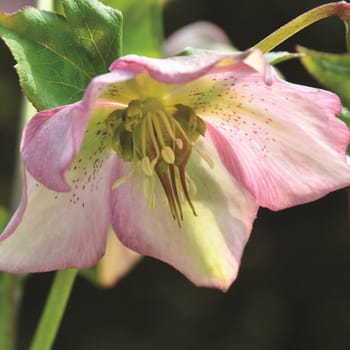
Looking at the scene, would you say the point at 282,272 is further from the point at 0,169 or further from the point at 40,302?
the point at 0,169

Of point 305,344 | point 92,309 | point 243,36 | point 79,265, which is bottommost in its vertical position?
point 305,344

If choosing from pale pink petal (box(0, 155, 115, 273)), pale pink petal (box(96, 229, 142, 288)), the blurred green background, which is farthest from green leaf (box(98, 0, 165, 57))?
the blurred green background

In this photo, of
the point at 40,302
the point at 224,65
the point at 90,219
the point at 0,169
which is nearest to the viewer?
the point at 224,65

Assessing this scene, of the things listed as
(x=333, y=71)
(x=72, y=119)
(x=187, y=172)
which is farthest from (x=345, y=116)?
(x=72, y=119)

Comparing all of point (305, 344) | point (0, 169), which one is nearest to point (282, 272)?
point (305, 344)

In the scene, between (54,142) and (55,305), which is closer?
(54,142)

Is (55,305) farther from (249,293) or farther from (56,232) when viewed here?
(249,293)

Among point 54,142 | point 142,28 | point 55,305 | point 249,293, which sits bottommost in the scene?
point 249,293

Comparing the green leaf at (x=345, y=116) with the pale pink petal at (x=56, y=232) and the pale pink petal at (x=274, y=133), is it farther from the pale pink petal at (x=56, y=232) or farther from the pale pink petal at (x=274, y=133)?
the pale pink petal at (x=56, y=232)
